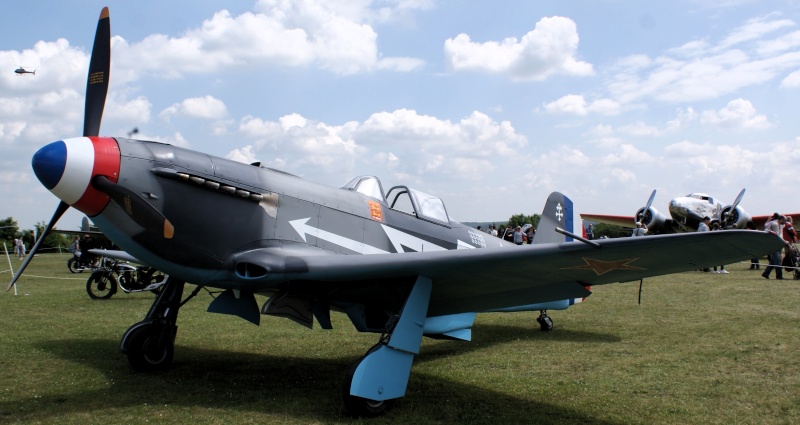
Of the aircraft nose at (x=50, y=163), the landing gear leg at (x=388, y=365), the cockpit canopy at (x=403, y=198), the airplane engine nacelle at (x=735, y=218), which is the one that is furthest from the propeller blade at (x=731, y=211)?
the aircraft nose at (x=50, y=163)

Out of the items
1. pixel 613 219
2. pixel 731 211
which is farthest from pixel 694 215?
pixel 613 219

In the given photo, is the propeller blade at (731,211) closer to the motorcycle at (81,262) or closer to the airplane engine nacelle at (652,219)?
the airplane engine nacelle at (652,219)

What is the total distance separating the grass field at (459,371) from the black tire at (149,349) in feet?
0.60

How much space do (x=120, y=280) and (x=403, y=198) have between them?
899 cm

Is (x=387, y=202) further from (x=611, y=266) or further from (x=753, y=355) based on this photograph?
(x=753, y=355)

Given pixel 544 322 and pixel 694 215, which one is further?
pixel 694 215

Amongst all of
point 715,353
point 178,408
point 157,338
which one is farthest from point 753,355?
point 157,338

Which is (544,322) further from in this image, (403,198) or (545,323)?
(403,198)

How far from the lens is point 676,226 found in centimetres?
2603

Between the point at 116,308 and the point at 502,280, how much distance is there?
8676 millimetres

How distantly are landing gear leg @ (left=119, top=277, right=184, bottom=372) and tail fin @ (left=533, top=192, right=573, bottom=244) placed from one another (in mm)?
5319

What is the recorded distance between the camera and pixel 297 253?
4.97 metres

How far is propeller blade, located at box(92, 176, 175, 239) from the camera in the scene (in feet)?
14.5

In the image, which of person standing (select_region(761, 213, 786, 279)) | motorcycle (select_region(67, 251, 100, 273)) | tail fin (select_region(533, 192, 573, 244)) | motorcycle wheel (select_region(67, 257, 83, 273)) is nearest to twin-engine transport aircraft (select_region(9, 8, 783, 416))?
tail fin (select_region(533, 192, 573, 244))
